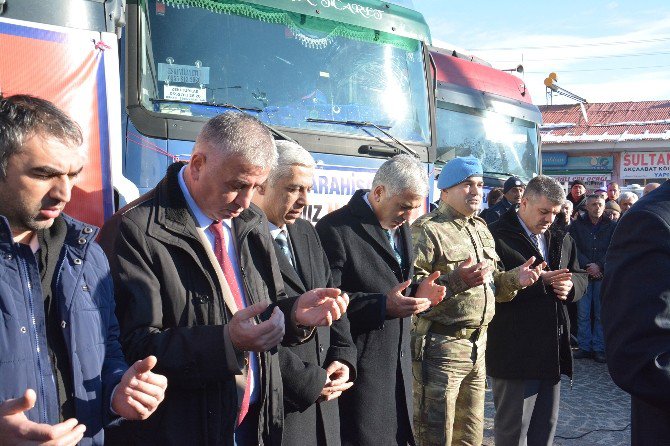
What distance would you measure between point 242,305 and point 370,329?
3.78 feet

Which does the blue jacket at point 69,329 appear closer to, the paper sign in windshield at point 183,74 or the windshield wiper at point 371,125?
the paper sign in windshield at point 183,74

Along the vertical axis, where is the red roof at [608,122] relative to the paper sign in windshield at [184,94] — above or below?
above

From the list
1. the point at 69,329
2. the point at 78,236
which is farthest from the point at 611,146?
the point at 69,329

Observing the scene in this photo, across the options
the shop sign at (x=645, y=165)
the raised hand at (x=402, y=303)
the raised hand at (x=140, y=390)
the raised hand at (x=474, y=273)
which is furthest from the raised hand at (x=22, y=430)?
the shop sign at (x=645, y=165)

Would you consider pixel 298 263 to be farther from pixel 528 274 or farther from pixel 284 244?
pixel 528 274

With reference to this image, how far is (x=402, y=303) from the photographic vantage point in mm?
3400

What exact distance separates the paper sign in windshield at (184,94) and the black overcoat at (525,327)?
84.0 inches

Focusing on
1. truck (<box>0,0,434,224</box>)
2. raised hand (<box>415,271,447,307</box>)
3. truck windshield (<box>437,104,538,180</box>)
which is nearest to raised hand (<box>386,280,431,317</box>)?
raised hand (<box>415,271,447,307</box>)

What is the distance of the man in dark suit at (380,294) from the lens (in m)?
3.46

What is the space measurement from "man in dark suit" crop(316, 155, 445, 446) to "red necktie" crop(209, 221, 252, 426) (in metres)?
1.04

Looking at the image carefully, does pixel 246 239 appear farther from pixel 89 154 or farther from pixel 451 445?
pixel 451 445

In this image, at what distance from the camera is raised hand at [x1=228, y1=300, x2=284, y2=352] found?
216 cm

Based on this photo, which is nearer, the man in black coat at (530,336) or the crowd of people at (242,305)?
the crowd of people at (242,305)

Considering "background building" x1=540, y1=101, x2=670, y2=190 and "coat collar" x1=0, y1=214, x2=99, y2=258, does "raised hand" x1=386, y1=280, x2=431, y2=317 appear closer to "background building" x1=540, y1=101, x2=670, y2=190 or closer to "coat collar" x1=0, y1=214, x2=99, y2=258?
"coat collar" x1=0, y1=214, x2=99, y2=258
